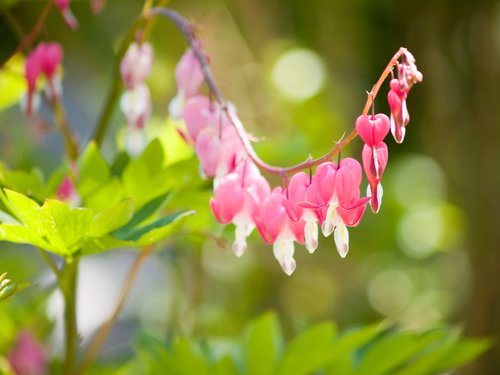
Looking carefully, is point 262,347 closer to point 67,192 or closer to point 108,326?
point 108,326

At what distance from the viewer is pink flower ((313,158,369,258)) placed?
0.71 m

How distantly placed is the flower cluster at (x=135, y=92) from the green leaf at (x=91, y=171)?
73mm

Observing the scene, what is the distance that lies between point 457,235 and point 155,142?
73.4 inches

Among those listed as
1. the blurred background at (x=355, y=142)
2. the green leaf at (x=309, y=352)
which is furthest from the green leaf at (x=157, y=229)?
the blurred background at (x=355, y=142)

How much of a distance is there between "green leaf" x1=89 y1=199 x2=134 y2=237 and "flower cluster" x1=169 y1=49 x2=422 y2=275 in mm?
85

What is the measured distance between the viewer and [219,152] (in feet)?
2.67

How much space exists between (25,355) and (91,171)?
38 centimetres

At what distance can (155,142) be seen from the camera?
96cm

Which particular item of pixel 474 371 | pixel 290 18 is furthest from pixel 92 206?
pixel 290 18

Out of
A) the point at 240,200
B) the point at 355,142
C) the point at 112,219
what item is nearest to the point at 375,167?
the point at 240,200

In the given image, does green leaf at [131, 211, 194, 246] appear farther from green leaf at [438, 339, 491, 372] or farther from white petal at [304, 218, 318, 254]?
green leaf at [438, 339, 491, 372]

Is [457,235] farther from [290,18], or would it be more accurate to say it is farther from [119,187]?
[119,187]

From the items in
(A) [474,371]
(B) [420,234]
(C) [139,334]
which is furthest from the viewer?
(B) [420,234]

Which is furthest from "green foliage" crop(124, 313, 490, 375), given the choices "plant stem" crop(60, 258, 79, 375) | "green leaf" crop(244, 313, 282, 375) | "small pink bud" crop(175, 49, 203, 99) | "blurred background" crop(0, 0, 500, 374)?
"blurred background" crop(0, 0, 500, 374)
